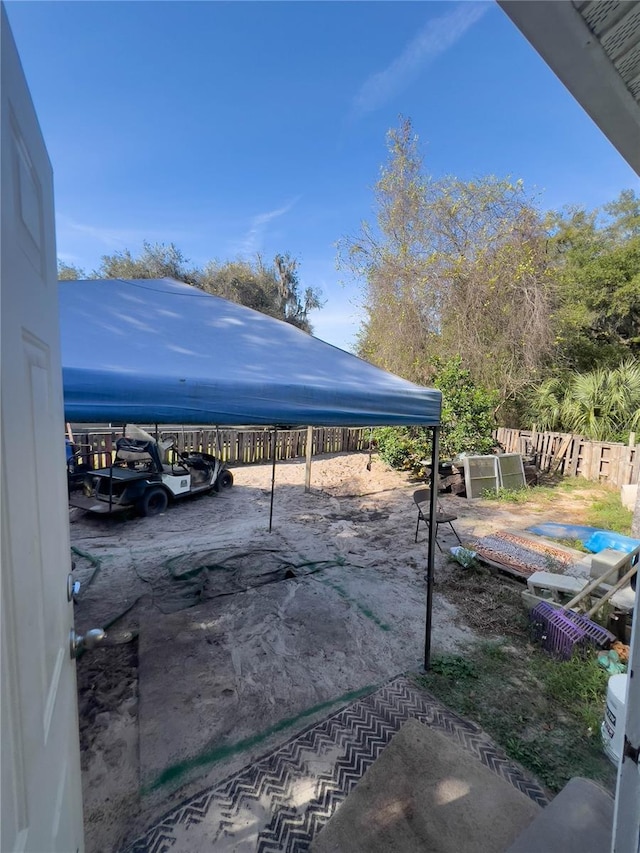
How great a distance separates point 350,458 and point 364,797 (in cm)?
876

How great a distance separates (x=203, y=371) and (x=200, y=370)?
2 cm

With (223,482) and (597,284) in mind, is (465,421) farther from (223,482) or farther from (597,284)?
(597,284)

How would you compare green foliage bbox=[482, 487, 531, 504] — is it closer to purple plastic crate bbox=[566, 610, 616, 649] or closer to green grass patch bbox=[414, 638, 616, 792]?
purple plastic crate bbox=[566, 610, 616, 649]

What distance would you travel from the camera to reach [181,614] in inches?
123

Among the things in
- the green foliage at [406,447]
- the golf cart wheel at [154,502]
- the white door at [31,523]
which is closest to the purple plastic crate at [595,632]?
the white door at [31,523]

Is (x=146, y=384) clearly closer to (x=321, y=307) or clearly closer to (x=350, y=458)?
(x=350, y=458)

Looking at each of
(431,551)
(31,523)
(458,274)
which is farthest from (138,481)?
(458,274)

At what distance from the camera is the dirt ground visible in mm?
1848

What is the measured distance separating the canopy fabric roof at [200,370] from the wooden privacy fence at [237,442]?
4.68 m

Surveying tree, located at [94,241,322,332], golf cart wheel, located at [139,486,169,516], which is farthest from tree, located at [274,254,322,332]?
golf cart wheel, located at [139,486,169,516]

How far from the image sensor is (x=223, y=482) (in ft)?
23.6

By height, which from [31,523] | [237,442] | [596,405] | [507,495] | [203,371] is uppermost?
[203,371]

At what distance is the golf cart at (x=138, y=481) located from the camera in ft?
17.1

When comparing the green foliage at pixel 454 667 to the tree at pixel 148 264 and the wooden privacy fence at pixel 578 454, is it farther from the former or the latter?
the tree at pixel 148 264
